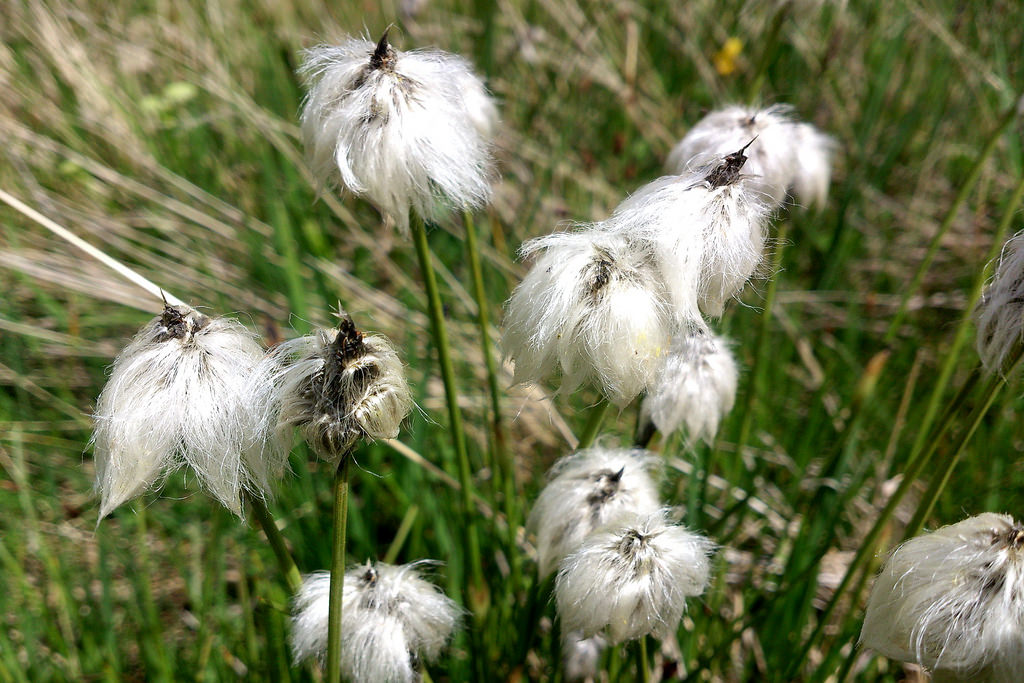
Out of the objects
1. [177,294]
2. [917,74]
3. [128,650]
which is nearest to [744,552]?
[128,650]

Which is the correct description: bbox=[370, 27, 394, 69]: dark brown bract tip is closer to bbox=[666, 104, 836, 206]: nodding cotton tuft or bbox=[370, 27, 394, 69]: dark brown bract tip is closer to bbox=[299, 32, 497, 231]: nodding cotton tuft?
bbox=[299, 32, 497, 231]: nodding cotton tuft

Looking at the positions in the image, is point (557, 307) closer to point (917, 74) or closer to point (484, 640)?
point (484, 640)

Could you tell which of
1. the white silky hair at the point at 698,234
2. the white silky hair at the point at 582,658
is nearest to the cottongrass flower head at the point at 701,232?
the white silky hair at the point at 698,234

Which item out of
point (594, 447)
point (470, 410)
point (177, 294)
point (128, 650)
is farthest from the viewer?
point (177, 294)

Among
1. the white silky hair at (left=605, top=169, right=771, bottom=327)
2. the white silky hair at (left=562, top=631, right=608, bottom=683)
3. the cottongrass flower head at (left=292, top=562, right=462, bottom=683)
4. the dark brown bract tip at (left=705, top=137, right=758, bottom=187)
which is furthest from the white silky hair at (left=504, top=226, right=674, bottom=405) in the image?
the white silky hair at (left=562, top=631, right=608, bottom=683)

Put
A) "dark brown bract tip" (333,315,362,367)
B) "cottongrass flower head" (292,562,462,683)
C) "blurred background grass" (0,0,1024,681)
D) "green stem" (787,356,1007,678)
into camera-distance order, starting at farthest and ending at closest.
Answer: "blurred background grass" (0,0,1024,681), "cottongrass flower head" (292,562,462,683), "green stem" (787,356,1007,678), "dark brown bract tip" (333,315,362,367)

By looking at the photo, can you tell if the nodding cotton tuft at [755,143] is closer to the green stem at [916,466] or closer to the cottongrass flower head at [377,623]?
the green stem at [916,466]
